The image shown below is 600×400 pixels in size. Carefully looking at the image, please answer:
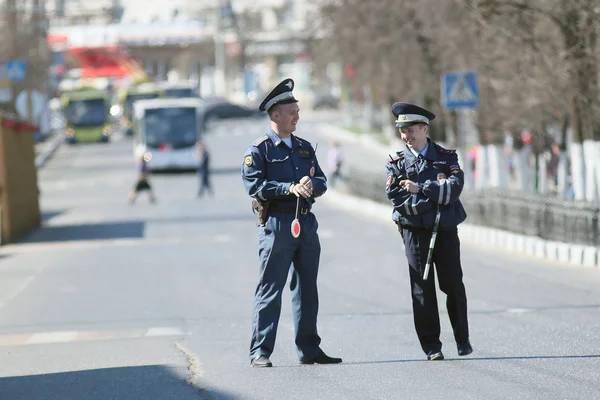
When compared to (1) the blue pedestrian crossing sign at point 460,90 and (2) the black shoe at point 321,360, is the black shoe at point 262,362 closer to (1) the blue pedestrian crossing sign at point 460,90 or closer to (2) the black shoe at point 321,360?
(2) the black shoe at point 321,360

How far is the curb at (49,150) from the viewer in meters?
59.7

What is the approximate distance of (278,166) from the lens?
9141 mm

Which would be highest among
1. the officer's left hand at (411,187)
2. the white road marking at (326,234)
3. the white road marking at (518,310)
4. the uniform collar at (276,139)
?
the uniform collar at (276,139)

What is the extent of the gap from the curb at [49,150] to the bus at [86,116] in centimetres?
122

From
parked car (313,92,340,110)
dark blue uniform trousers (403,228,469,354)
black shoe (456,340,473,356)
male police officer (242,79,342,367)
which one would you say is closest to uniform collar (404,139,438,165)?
dark blue uniform trousers (403,228,469,354)

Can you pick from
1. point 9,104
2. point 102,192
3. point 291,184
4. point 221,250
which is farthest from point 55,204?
point 291,184

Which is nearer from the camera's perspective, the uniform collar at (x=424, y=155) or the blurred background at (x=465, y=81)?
the uniform collar at (x=424, y=155)

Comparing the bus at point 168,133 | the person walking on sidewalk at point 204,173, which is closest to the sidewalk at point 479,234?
the person walking on sidewalk at point 204,173

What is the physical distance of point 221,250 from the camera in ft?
72.7

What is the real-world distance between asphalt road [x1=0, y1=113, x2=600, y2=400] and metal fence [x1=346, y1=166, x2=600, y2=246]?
79cm

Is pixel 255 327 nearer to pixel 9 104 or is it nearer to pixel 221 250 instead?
pixel 221 250

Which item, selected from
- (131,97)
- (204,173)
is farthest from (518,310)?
(131,97)

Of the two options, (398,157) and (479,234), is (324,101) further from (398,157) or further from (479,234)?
(398,157)

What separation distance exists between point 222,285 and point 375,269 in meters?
2.42
